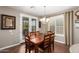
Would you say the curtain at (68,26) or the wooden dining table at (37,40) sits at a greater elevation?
the curtain at (68,26)

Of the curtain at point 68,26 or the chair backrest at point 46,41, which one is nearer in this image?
the curtain at point 68,26

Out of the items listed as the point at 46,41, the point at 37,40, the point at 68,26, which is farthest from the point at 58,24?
the point at 37,40

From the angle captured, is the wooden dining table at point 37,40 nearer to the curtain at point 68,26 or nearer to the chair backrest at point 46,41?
the chair backrest at point 46,41

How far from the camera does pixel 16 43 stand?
1.83m

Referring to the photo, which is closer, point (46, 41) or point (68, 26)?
point (68, 26)

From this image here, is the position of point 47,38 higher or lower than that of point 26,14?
lower

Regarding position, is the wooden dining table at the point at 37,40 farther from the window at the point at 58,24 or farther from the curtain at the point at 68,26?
the curtain at the point at 68,26

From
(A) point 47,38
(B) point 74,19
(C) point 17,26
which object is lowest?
(A) point 47,38

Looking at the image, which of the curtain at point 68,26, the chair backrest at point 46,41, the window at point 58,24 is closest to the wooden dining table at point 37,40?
the chair backrest at point 46,41

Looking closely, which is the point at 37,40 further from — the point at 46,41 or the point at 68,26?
the point at 68,26
